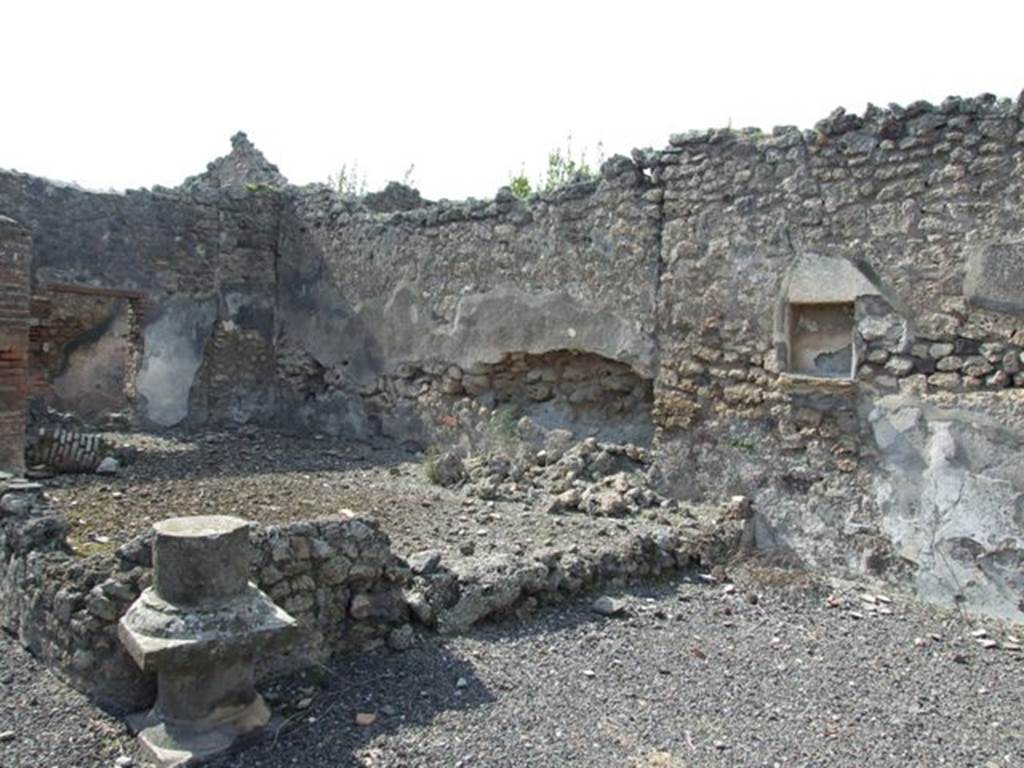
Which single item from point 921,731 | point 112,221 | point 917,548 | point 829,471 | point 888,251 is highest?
point 112,221

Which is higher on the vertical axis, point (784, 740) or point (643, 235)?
point (643, 235)

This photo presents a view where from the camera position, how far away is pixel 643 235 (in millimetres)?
6129

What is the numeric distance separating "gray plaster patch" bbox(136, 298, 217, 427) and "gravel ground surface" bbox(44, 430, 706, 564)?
952 millimetres

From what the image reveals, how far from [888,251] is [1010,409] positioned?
1.09m

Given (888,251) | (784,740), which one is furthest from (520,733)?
(888,251)

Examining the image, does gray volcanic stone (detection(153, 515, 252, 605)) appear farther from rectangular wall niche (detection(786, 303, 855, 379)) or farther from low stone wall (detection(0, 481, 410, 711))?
rectangular wall niche (detection(786, 303, 855, 379))

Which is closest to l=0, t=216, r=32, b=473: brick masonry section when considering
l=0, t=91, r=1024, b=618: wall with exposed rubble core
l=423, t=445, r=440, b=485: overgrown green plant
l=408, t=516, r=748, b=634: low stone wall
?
l=0, t=91, r=1024, b=618: wall with exposed rubble core

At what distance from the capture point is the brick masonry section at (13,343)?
606cm

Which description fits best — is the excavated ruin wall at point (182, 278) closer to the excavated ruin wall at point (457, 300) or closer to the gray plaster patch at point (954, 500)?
the excavated ruin wall at point (457, 300)

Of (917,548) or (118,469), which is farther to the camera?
(118,469)

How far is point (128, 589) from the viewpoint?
316cm

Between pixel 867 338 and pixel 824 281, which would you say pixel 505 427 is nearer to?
pixel 824 281

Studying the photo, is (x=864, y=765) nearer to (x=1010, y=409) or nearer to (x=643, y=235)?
(x=1010, y=409)

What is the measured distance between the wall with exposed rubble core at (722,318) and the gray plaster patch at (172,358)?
0.02 metres
